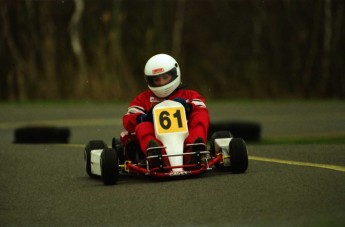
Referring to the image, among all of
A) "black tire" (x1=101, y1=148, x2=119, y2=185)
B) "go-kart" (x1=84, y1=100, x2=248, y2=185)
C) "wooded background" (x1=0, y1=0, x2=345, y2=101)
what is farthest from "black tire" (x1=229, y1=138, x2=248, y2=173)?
Answer: "wooded background" (x1=0, y1=0, x2=345, y2=101)

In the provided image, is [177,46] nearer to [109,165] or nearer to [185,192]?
[109,165]

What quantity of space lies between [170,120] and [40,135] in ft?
21.3

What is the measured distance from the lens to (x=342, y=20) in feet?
110

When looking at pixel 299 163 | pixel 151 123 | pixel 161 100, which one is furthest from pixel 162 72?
pixel 299 163

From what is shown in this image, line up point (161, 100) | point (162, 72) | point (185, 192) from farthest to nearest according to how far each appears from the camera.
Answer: point (161, 100) → point (162, 72) → point (185, 192)

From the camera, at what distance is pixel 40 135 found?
17219 mm

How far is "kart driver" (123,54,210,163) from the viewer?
36.3ft

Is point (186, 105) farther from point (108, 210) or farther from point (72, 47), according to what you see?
point (72, 47)

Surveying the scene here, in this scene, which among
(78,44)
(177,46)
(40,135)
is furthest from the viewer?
(177,46)

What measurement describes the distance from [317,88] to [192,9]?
16.4 ft

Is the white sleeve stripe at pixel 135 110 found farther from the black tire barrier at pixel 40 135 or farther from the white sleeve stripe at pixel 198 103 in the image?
the black tire barrier at pixel 40 135

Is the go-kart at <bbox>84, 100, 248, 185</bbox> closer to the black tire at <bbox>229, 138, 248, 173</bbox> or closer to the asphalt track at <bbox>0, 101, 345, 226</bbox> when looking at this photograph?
the black tire at <bbox>229, 138, 248, 173</bbox>

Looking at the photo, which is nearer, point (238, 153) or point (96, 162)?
point (238, 153)

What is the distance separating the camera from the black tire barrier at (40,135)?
17.2m
